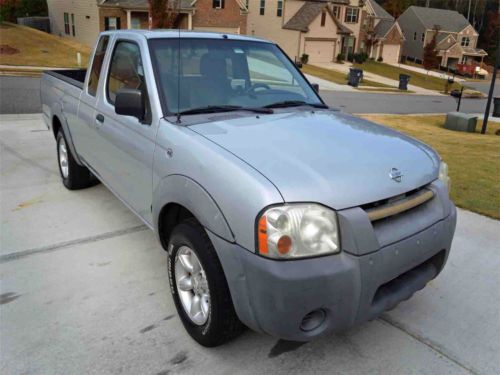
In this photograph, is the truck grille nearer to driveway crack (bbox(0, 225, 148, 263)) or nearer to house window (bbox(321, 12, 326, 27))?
driveway crack (bbox(0, 225, 148, 263))

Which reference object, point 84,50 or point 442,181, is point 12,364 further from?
point 84,50

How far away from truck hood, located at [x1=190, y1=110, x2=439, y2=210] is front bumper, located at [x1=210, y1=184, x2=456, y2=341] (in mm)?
311

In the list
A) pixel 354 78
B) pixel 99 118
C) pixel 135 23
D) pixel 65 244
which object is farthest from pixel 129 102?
pixel 135 23

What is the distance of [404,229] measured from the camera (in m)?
2.57

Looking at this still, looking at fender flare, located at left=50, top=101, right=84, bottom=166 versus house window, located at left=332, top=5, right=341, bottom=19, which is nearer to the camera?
fender flare, located at left=50, top=101, right=84, bottom=166

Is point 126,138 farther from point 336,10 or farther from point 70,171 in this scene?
point 336,10

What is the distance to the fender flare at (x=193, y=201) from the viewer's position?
2428 millimetres

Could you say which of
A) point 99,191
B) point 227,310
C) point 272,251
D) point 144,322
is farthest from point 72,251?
point 272,251

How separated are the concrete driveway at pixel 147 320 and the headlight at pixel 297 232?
912 millimetres

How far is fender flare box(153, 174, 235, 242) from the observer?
2428 mm

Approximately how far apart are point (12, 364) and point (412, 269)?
8.06 ft

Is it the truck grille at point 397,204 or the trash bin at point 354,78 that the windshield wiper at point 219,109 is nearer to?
the truck grille at point 397,204

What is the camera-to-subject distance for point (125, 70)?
394 centimetres

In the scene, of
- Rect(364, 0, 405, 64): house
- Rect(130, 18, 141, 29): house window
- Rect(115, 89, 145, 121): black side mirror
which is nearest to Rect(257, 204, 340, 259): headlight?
Rect(115, 89, 145, 121): black side mirror
